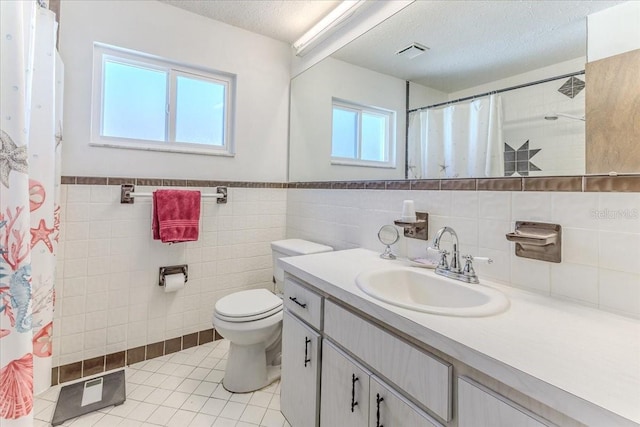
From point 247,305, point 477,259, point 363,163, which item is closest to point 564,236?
point 477,259

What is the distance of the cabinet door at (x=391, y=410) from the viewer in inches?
28.5

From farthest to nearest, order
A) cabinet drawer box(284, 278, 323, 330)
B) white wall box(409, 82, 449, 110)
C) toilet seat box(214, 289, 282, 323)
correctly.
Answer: toilet seat box(214, 289, 282, 323)
white wall box(409, 82, 449, 110)
cabinet drawer box(284, 278, 323, 330)

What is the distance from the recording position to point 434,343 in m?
0.68

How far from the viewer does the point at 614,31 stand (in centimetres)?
89

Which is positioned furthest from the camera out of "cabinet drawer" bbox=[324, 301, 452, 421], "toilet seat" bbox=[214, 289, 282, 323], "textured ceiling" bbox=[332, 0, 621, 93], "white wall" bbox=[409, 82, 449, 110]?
"toilet seat" bbox=[214, 289, 282, 323]

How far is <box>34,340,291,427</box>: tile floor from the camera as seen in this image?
1.40m

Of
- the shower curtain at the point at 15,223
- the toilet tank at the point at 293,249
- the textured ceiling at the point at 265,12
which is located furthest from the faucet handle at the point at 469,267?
the textured ceiling at the point at 265,12

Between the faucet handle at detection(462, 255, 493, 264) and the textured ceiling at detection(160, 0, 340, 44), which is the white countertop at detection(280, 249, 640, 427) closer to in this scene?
the faucet handle at detection(462, 255, 493, 264)

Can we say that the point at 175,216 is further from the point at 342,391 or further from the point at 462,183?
the point at 462,183

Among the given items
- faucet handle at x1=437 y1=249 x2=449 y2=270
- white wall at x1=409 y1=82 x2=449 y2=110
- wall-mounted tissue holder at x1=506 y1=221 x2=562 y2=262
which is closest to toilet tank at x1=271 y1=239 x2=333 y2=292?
→ faucet handle at x1=437 y1=249 x2=449 y2=270

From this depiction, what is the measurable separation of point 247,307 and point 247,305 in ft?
0.09

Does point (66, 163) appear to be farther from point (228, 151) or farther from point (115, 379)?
point (115, 379)

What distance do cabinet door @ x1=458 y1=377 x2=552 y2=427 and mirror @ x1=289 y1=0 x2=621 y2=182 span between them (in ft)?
2.40

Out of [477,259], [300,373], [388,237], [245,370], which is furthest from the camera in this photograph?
[245,370]
